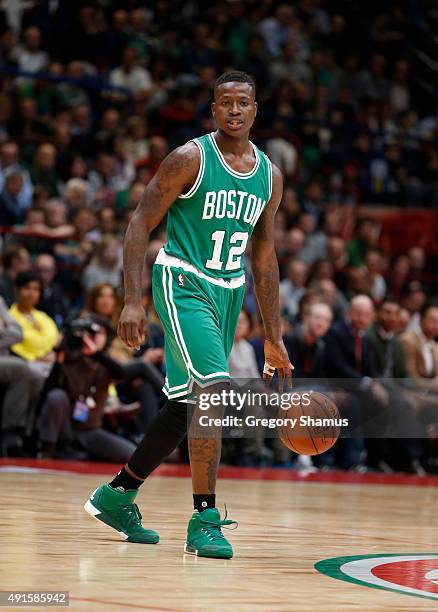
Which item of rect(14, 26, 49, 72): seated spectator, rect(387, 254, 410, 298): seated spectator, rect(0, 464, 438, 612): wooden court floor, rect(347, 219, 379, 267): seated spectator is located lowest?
rect(0, 464, 438, 612): wooden court floor

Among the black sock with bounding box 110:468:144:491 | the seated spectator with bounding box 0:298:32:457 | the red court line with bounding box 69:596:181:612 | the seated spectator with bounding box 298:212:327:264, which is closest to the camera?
the red court line with bounding box 69:596:181:612

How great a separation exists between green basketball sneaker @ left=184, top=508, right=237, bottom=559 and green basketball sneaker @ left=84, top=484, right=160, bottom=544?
12.8 inches

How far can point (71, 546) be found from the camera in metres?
4.92

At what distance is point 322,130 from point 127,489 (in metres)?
13.2

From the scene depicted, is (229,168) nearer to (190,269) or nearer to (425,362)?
(190,269)

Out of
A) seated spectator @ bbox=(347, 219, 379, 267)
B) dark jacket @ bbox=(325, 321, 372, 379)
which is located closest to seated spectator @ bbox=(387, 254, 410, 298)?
seated spectator @ bbox=(347, 219, 379, 267)

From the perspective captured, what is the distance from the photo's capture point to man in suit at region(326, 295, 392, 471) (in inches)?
446

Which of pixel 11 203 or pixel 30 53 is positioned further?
pixel 30 53

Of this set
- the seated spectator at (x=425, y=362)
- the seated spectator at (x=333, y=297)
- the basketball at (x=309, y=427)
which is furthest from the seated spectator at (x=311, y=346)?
the basketball at (x=309, y=427)

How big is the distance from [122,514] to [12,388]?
16.3ft

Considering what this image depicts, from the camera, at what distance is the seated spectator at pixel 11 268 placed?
1080 centimetres

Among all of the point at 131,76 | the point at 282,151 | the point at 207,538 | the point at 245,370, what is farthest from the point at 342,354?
the point at 207,538

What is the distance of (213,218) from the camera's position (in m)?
5.14

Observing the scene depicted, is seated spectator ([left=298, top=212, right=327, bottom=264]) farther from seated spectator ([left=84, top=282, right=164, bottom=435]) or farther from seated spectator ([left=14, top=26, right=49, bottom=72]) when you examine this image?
seated spectator ([left=84, top=282, right=164, bottom=435])
